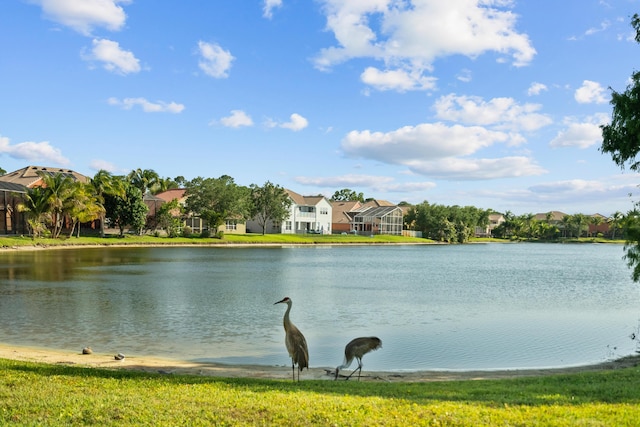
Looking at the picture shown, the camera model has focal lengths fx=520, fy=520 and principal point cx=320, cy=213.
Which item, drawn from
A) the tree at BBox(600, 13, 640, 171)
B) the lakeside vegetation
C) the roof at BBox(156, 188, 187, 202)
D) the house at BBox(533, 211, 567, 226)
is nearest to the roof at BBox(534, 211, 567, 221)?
the house at BBox(533, 211, 567, 226)

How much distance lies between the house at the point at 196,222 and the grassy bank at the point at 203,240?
4.48 m

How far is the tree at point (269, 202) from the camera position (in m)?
93.1

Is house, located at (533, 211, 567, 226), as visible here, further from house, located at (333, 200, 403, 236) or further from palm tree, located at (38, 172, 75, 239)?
palm tree, located at (38, 172, 75, 239)

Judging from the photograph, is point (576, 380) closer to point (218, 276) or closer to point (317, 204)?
point (218, 276)

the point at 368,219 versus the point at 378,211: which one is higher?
the point at 378,211

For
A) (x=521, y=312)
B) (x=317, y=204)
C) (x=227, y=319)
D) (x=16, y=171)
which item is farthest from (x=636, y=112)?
(x=317, y=204)

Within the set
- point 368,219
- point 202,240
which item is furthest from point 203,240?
point 368,219

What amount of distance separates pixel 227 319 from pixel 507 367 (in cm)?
1072

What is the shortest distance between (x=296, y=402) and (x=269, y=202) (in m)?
86.2

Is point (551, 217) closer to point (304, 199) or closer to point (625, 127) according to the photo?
point (304, 199)

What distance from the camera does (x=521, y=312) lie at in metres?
24.2

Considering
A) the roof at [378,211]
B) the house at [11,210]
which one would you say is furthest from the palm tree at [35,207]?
the roof at [378,211]

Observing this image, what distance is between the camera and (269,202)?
9319 cm

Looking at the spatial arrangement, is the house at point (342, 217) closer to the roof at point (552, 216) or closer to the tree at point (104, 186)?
the tree at point (104, 186)
